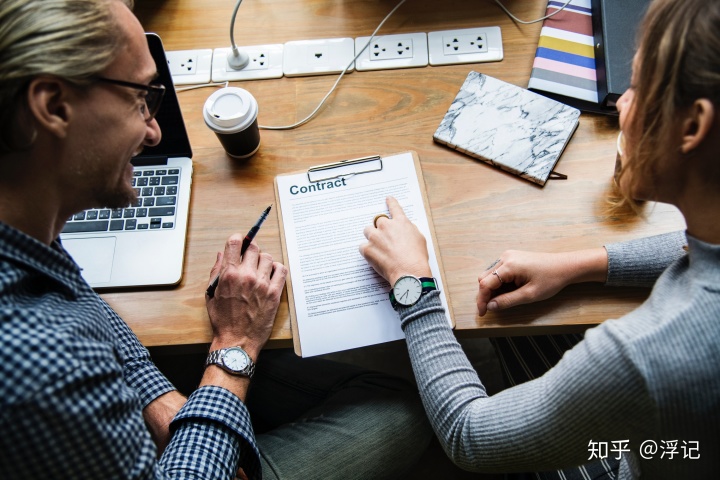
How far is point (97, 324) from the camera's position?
77cm

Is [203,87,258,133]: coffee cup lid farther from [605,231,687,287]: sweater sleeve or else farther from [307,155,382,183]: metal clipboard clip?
[605,231,687,287]: sweater sleeve

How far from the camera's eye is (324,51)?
1.19 m

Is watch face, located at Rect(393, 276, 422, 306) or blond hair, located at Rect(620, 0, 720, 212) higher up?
blond hair, located at Rect(620, 0, 720, 212)

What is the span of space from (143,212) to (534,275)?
2.25 feet

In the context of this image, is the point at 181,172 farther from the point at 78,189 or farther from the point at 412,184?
the point at 412,184

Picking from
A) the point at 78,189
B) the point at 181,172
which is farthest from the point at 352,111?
the point at 78,189

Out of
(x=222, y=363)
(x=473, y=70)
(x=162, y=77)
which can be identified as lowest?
(x=222, y=363)

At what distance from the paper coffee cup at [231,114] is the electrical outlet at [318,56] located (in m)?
0.19

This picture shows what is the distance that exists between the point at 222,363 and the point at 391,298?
0.30m

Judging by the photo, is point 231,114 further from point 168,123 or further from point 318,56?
point 318,56

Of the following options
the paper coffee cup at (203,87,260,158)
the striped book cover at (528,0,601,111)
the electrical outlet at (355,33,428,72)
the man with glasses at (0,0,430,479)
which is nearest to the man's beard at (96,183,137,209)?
the man with glasses at (0,0,430,479)

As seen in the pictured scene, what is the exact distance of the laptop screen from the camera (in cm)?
95

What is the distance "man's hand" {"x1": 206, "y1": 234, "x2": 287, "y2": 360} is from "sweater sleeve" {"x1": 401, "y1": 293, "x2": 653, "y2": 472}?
0.23m

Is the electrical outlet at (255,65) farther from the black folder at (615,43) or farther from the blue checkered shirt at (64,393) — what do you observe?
the black folder at (615,43)
